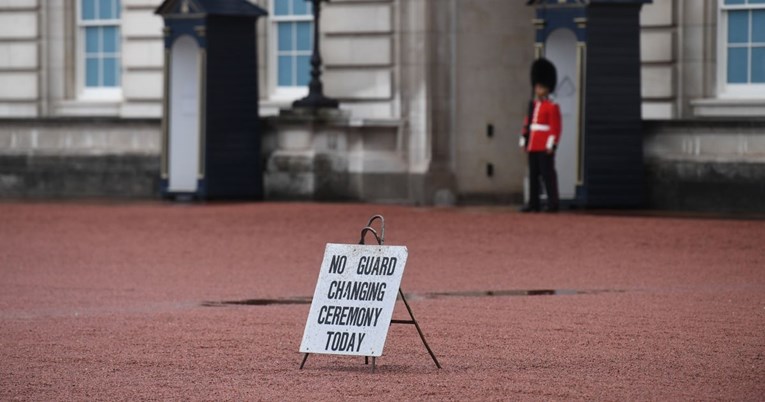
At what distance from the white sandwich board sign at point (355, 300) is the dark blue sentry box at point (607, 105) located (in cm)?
1187

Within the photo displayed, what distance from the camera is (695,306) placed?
39.9 feet

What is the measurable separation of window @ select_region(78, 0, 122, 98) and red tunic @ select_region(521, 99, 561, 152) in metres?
7.69

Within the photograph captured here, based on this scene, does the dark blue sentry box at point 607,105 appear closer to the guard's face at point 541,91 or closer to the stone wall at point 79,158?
the guard's face at point 541,91

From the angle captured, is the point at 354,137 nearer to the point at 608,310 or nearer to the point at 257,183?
the point at 257,183

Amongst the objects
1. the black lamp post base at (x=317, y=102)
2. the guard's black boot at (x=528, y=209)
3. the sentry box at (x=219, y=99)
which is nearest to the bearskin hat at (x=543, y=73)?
the guard's black boot at (x=528, y=209)

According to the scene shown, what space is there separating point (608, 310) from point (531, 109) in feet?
30.2

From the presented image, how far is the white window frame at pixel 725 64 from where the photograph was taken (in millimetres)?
21094

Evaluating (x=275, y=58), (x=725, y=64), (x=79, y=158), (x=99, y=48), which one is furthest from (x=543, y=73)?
(x=99, y=48)

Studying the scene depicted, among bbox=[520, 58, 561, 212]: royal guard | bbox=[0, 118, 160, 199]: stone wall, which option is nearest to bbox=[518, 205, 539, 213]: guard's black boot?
bbox=[520, 58, 561, 212]: royal guard

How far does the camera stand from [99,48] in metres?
26.6

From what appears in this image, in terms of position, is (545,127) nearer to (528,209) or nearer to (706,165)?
(528,209)

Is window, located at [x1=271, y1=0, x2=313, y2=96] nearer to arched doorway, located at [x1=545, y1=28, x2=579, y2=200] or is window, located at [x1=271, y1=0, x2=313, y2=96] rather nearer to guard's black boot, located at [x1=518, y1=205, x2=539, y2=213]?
arched doorway, located at [x1=545, y1=28, x2=579, y2=200]

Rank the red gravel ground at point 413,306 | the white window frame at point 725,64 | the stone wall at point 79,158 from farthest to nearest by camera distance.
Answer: the stone wall at point 79,158, the white window frame at point 725,64, the red gravel ground at point 413,306

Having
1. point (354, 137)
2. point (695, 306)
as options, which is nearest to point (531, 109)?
point (354, 137)
